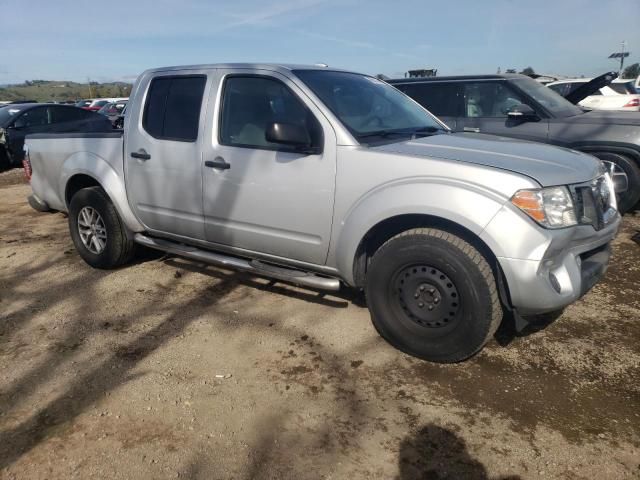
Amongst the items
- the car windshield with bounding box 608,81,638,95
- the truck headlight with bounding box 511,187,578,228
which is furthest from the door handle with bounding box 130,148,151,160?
the car windshield with bounding box 608,81,638,95

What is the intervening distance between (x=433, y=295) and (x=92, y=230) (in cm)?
337

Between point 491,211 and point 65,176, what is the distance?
403 centimetres

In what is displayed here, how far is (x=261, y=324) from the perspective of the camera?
3.74m

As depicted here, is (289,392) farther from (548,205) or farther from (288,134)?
(548,205)

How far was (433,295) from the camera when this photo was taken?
9.91ft

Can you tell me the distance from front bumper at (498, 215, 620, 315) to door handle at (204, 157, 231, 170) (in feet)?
6.65

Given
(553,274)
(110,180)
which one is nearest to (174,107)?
(110,180)

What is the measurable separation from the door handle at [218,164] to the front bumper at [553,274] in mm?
2027

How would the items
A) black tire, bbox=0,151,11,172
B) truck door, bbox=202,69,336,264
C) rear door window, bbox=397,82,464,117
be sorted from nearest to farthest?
1. truck door, bbox=202,69,336,264
2. rear door window, bbox=397,82,464,117
3. black tire, bbox=0,151,11,172

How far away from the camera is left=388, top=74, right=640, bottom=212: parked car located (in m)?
6.04

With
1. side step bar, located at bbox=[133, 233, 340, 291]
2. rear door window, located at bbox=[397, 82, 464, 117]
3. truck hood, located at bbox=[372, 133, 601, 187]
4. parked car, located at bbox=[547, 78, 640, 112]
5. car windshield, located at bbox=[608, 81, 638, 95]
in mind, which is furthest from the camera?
car windshield, located at bbox=[608, 81, 638, 95]

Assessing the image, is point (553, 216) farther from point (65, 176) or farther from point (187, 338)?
point (65, 176)

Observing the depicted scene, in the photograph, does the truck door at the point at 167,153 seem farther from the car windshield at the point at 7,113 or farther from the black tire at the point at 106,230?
the car windshield at the point at 7,113

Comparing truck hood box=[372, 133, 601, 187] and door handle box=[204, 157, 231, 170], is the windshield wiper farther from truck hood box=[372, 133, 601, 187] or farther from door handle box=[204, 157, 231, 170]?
door handle box=[204, 157, 231, 170]
